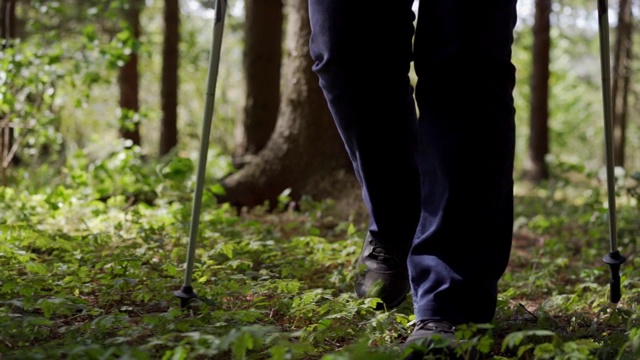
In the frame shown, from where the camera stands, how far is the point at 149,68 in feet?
66.4

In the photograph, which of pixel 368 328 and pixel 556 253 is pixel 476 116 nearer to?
pixel 368 328

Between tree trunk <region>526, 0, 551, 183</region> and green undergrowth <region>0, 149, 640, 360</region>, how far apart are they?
8902 millimetres

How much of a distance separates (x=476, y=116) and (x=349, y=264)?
4.46 ft

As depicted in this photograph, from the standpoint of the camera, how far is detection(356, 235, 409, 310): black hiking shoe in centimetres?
244

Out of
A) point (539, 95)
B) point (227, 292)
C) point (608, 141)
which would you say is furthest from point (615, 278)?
point (539, 95)

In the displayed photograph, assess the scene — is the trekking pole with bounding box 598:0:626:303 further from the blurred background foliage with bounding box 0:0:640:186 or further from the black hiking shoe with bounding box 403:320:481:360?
the blurred background foliage with bounding box 0:0:640:186

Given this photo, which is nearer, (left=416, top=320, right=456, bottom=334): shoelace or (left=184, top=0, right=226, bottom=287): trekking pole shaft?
(left=416, top=320, right=456, bottom=334): shoelace

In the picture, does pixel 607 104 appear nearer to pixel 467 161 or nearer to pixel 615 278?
pixel 615 278

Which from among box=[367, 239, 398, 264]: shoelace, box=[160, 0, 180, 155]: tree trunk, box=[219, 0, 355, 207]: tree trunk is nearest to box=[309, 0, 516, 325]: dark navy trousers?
box=[367, 239, 398, 264]: shoelace

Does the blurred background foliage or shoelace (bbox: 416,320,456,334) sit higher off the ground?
the blurred background foliage

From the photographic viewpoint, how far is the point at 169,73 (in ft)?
37.8

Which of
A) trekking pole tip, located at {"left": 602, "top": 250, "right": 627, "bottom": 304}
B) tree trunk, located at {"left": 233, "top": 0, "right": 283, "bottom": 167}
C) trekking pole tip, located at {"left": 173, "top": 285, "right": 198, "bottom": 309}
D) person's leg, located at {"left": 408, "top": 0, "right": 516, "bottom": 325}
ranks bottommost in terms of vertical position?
trekking pole tip, located at {"left": 602, "top": 250, "right": 627, "bottom": 304}

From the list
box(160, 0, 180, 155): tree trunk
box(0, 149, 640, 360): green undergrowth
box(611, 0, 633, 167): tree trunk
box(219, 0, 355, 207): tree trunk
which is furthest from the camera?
box(611, 0, 633, 167): tree trunk

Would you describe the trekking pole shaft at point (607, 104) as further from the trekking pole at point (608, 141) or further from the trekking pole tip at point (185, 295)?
the trekking pole tip at point (185, 295)
